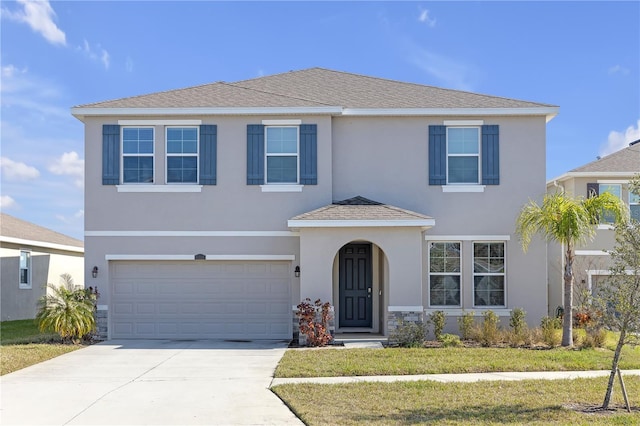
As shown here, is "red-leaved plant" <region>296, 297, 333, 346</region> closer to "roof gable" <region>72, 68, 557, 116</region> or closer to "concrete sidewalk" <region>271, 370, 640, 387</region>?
"concrete sidewalk" <region>271, 370, 640, 387</region>

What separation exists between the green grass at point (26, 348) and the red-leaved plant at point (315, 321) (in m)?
5.22

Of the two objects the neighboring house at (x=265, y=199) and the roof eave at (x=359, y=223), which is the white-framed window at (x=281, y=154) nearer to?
the neighboring house at (x=265, y=199)

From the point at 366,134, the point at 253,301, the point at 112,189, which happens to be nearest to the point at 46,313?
the point at 112,189

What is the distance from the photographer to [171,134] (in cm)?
1675

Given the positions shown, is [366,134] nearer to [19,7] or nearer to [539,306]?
[539,306]

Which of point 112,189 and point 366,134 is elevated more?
point 366,134

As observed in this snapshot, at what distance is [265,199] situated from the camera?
653 inches

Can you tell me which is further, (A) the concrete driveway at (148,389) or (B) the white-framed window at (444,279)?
(B) the white-framed window at (444,279)

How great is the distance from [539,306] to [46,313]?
39.8ft

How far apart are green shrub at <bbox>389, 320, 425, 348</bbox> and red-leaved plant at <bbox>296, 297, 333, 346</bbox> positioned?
4.95 ft

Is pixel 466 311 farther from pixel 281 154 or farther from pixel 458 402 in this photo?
pixel 458 402

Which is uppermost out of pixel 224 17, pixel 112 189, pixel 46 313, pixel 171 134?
pixel 224 17

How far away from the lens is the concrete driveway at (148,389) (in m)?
8.41

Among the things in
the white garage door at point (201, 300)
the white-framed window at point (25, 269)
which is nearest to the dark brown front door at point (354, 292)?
the white garage door at point (201, 300)
